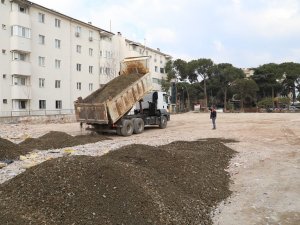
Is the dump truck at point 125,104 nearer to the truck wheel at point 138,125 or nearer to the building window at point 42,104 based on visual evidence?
the truck wheel at point 138,125

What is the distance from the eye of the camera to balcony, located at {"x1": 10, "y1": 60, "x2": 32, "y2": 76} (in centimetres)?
3475

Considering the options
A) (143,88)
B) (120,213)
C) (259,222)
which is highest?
(143,88)

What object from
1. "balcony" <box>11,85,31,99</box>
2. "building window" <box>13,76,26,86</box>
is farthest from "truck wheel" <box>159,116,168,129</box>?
"building window" <box>13,76,26,86</box>

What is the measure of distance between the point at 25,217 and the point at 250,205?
4.53 meters

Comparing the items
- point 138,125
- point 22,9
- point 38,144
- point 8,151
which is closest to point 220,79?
point 22,9

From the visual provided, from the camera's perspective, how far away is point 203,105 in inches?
2721

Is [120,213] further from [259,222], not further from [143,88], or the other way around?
[143,88]

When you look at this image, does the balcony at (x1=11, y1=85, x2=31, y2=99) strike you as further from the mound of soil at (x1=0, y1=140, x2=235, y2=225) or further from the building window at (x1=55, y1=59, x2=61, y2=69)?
the mound of soil at (x1=0, y1=140, x2=235, y2=225)

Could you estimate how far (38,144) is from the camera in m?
15.1

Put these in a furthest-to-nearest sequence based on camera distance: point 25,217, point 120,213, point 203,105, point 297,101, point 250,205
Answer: point 297,101 < point 203,105 < point 250,205 < point 120,213 < point 25,217

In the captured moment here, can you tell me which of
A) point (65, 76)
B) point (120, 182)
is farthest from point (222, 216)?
point (65, 76)

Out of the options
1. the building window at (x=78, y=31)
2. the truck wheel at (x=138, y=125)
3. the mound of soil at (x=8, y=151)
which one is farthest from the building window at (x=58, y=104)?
the mound of soil at (x=8, y=151)

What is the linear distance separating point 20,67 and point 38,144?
22.4 metres

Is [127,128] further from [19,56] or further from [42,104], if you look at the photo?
[42,104]
